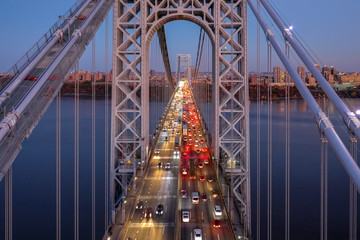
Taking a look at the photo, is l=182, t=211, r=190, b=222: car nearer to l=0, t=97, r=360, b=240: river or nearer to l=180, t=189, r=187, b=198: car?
l=180, t=189, r=187, b=198: car

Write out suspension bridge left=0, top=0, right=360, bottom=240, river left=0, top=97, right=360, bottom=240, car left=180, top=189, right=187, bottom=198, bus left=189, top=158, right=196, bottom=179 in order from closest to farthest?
1. suspension bridge left=0, top=0, right=360, bottom=240
2. car left=180, top=189, right=187, bottom=198
3. bus left=189, top=158, right=196, bottom=179
4. river left=0, top=97, right=360, bottom=240

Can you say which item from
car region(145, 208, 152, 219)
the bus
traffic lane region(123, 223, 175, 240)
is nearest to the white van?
car region(145, 208, 152, 219)

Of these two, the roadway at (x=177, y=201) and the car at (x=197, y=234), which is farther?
the roadway at (x=177, y=201)

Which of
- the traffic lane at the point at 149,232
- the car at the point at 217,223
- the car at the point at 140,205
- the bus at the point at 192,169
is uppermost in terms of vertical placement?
the bus at the point at 192,169

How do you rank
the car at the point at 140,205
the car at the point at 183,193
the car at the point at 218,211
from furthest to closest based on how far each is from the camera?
the car at the point at 183,193
the car at the point at 140,205
the car at the point at 218,211

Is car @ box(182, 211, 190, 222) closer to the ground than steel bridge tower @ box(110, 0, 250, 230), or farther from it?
closer to the ground

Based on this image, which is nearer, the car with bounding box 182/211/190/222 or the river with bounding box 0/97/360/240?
the car with bounding box 182/211/190/222

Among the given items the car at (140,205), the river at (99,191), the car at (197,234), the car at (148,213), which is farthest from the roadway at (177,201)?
the river at (99,191)

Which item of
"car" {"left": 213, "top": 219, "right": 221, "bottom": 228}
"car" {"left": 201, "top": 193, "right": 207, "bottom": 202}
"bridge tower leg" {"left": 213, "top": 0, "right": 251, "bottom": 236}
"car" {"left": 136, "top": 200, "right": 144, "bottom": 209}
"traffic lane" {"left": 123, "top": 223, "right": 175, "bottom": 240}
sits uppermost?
"bridge tower leg" {"left": 213, "top": 0, "right": 251, "bottom": 236}

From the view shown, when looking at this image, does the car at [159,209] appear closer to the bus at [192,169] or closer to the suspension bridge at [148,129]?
the suspension bridge at [148,129]
